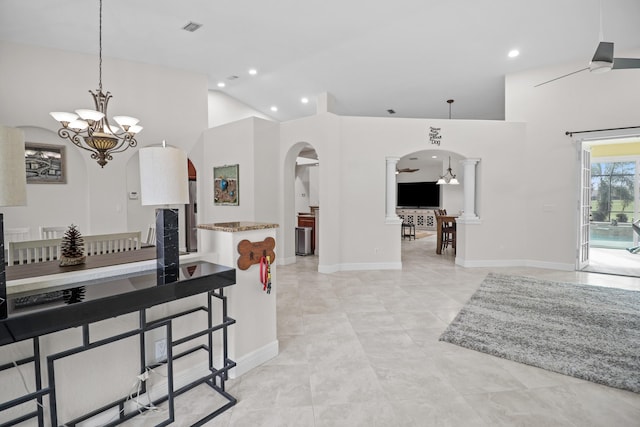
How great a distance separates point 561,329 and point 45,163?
23.9 feet

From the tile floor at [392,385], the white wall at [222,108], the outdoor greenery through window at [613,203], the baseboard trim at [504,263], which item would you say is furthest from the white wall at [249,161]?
the outdoor greenery through window at [613,203]

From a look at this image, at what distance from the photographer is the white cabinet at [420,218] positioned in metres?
12.1

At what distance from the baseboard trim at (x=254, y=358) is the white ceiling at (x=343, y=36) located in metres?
4.05

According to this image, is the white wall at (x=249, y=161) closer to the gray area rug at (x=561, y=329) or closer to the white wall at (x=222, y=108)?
the white wall at (x=222, y=108)

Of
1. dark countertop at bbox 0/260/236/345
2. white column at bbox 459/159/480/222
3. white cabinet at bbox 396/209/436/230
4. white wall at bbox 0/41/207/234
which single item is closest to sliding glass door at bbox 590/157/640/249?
white column at bbox 459/159/480/222

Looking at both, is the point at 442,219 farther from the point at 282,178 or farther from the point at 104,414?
the point at 104,414

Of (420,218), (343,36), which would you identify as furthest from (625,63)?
(420,218)

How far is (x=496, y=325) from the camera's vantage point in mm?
3088

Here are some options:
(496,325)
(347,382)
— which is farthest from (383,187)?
(347,382)

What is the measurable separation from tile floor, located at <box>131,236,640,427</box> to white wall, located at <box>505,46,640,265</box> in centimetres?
335

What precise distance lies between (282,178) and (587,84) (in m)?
5.43

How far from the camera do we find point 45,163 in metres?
5.02

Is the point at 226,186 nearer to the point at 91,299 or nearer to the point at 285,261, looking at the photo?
the point at 285,261

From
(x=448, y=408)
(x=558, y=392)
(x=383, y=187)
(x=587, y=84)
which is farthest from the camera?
(x=383, y=187)
